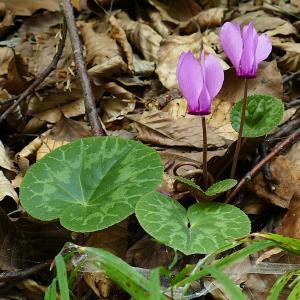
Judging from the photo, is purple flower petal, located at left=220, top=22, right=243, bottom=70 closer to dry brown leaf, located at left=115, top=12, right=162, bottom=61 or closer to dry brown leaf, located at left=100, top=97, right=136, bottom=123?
dry brown leaf, located at left=100, top=97, right=136, bottom=123

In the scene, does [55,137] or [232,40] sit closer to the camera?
[232,40]

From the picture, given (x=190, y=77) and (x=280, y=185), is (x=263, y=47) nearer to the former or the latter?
(x=190, y=77)

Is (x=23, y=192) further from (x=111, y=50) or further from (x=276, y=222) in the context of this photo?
(x=111, y=50)

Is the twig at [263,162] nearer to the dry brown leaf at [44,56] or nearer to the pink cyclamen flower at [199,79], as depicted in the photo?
the pink cyclamen flower at [199,79]

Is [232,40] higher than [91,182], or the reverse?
[232,40]

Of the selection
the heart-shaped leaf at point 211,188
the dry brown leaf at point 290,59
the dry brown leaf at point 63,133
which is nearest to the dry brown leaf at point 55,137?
the dry brown leaf at point 63,133

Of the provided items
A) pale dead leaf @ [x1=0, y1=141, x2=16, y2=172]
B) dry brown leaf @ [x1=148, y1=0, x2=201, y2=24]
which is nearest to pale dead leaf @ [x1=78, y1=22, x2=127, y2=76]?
dry brown leaf @ [x1=148, y1=0, x2=201, y2=24]

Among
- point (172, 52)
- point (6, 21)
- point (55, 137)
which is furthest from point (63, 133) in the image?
point (6, 21)
